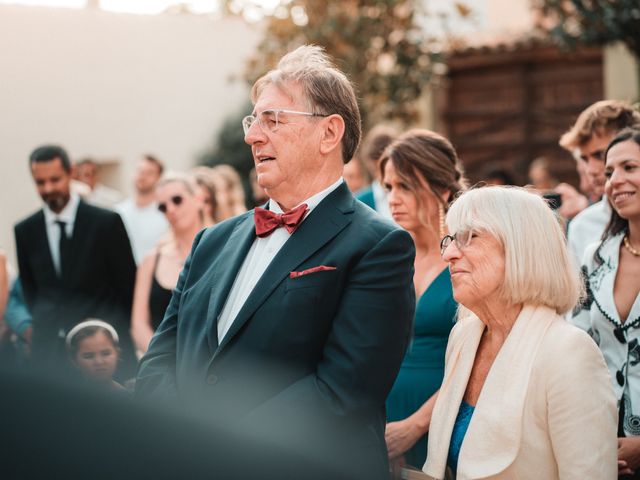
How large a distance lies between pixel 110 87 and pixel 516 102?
22.6ft

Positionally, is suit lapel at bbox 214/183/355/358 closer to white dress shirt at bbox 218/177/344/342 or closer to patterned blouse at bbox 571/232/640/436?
white dress shirt at bbox 218/177/344/342

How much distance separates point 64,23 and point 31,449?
15018mm

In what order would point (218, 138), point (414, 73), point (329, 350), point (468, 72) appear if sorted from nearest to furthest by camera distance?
point (329, 350) → point (414, 73) → point (468, 72) → point (218, 138)

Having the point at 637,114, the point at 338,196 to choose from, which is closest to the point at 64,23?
the point at 637,114

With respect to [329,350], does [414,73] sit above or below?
above

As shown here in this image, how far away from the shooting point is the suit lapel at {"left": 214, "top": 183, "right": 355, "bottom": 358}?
3072mm

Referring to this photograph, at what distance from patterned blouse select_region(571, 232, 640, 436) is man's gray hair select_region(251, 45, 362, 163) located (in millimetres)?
1448

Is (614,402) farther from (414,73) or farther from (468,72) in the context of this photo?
(468,72)

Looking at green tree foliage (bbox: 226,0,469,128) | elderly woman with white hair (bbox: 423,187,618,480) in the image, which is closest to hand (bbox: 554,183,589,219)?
elderly woman with white hair (bbox: 423,187,618,480)

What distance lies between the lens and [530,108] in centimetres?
1569

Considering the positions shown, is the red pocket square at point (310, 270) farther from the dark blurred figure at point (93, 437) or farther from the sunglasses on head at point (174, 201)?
the sunglasses on head at point (174, 201)

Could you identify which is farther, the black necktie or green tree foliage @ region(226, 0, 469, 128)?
green tree foliage @ region(226, 0, 469, 128)

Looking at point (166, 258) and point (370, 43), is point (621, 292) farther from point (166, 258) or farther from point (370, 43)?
point (370, 43)

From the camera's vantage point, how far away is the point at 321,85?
327cm
